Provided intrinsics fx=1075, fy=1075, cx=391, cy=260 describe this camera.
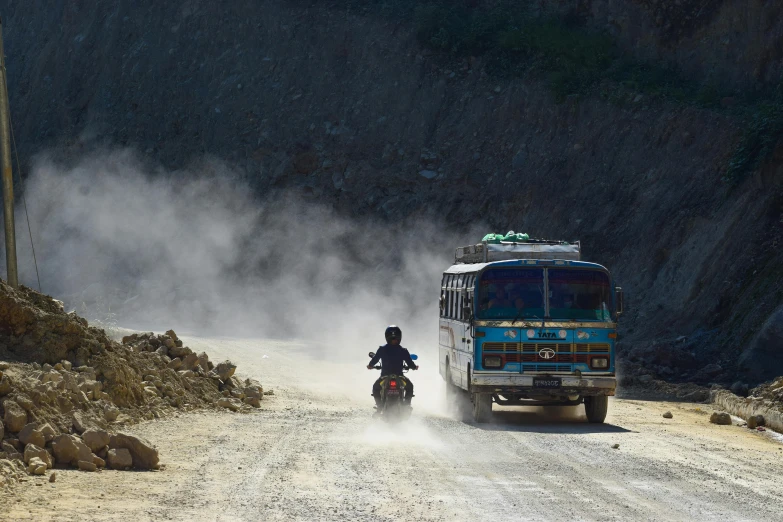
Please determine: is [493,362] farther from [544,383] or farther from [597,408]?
[597,408]

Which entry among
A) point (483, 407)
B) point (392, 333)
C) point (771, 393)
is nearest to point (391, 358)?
point (392, 333)

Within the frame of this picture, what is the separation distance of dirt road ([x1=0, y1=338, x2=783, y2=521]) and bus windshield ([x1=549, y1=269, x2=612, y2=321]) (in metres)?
1.90

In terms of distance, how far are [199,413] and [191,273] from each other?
31.8m

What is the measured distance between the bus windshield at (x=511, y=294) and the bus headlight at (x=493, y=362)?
713mm

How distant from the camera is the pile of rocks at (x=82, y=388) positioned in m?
12.0

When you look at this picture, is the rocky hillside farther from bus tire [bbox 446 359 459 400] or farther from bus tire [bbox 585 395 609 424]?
bus tire [bbox 585 395 609 424]

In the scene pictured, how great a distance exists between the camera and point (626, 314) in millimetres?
32812

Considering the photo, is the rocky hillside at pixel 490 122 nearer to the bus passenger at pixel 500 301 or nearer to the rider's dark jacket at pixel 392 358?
the bus passenger at pixel 500 301

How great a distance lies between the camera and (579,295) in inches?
723

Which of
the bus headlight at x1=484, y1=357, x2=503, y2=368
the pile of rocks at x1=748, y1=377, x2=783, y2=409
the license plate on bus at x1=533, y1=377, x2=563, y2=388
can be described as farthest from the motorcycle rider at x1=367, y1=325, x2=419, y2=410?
the pile of rocks at x1=748, y1=377, x2=783, y2=409

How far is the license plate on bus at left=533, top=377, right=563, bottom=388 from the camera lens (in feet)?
59.0

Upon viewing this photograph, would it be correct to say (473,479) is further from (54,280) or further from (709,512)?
(54,280)

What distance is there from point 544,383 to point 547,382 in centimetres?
6

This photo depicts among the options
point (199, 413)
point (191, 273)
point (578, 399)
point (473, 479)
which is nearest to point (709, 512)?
point (473, 479)
